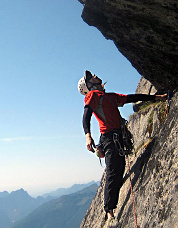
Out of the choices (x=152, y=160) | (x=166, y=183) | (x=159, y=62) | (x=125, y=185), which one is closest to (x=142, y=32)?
(x=159, y=62)

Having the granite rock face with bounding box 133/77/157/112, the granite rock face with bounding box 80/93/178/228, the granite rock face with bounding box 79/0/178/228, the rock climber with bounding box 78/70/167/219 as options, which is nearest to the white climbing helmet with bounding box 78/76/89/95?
the rock climber with bounding box 78/70/167/219

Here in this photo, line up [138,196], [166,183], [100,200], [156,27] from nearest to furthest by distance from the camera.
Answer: [166,183], [138,196], [156,27], [100,200]

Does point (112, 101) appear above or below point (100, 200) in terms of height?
above

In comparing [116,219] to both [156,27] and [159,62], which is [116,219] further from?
[156,27]

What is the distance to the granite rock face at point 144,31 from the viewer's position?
6957 millimetres

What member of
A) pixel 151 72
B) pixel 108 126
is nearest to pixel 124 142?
pixel 108 126

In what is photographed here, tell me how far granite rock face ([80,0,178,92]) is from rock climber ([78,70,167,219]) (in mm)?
1519

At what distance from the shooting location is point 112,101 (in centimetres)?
832

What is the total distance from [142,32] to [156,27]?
0.63 m

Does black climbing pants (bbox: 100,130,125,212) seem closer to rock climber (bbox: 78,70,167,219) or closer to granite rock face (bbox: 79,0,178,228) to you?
rock climber (bbox: 78,70,167,219)

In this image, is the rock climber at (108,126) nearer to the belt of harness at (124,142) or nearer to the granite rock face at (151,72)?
the belt of harness at (124,142)

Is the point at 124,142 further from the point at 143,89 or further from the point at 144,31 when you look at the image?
the point at 143,89

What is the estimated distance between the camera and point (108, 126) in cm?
796

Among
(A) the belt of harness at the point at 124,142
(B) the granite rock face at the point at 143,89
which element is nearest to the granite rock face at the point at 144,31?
(A) the belt of harness at the point at 124,142
